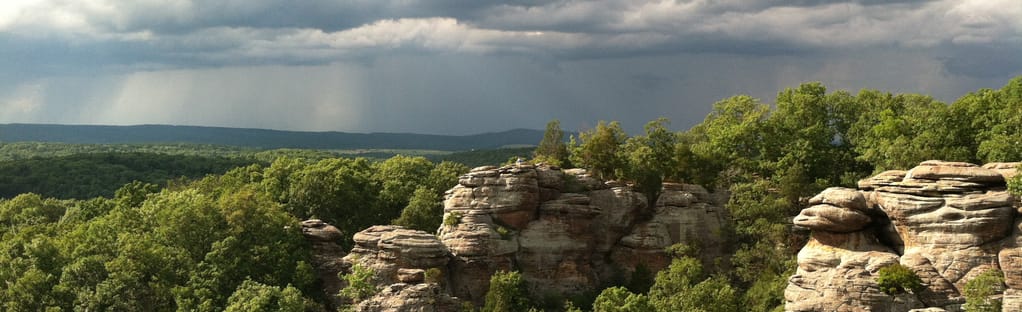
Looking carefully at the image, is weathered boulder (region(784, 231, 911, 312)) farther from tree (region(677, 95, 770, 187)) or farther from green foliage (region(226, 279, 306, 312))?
green foliage (region(226, 279, 306, 312))

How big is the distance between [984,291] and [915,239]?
525 centimetres

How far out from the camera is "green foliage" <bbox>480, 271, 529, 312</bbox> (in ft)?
192

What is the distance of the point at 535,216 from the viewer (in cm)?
6494

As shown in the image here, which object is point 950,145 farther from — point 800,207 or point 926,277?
point 926,277

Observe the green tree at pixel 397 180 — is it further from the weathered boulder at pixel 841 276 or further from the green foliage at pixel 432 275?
the weathered boulder at pixel 841 276

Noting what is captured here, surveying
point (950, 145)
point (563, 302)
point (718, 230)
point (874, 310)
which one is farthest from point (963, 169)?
point (563, 302)

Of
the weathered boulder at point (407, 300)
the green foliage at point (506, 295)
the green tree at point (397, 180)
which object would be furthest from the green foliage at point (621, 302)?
the green tree at point (397, 180)

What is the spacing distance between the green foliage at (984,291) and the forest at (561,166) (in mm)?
12242

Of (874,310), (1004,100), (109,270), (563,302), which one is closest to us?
(874,310)

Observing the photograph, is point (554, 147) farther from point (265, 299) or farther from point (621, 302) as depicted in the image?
point (265, 299)

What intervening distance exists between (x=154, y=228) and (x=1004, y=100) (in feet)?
213

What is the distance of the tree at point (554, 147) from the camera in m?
72.6

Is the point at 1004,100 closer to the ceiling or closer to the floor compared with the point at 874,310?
closer to the ceiling

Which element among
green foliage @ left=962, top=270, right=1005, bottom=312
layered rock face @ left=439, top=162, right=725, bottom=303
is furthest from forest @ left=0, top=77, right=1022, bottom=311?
green foliage @ left=962, top=270, right=1005, bottom=312
